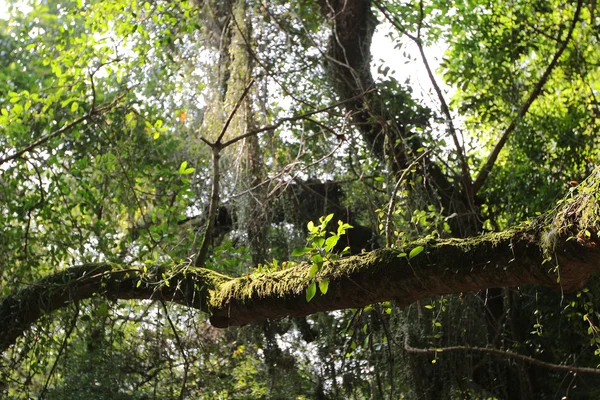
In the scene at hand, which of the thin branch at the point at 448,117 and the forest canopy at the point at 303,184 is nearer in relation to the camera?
the forest canopy at the point at 303,184

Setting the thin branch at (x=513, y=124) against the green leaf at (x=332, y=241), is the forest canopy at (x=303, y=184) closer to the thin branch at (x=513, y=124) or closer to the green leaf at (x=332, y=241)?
the thin branch at (x=513, y=124)

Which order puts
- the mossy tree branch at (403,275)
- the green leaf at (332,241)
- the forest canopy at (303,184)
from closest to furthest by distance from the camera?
the mossy tree branch at (403,275), the green leaf at (332,241), the forest canopy at (303,184)

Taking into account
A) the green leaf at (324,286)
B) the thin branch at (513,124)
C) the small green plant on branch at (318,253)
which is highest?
the thin branch at (513,124)

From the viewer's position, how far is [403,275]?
91.3 inches

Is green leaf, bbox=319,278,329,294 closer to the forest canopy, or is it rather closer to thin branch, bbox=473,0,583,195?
the forest canopy

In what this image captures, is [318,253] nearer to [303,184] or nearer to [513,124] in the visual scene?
[303,184]

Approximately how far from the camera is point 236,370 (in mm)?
5027

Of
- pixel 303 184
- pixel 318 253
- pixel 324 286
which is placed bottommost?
pixel 324 286

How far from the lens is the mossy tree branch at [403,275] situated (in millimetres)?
1975

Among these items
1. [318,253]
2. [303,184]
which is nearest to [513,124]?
[303,184]

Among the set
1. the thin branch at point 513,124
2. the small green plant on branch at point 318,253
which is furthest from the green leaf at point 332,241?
the thin branch at point 513,124

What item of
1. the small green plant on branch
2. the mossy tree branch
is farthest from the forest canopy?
the small green plant on branch

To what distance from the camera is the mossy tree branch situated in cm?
197

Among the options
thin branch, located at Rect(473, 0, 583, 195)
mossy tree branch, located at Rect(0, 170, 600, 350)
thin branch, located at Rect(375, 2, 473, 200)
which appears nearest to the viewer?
mossy tree branch, located at Rect(0, 170, 600, 350)
